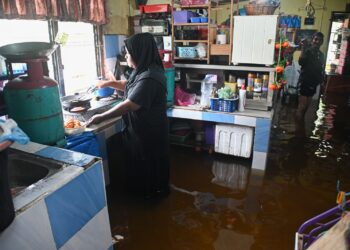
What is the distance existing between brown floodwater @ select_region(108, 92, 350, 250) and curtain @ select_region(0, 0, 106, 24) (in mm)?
1625

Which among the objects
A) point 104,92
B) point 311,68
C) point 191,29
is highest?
point 191,29

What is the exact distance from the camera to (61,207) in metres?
1.07

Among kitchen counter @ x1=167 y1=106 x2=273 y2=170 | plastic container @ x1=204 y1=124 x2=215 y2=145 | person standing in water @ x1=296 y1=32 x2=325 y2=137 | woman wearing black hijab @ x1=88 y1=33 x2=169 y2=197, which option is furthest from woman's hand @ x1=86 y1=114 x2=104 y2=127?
person standing in water @ x1=296 y1=32 x2=325 y2=137

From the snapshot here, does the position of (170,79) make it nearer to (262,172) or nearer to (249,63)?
(249,63)

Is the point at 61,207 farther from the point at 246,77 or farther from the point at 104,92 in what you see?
the point at 246,77

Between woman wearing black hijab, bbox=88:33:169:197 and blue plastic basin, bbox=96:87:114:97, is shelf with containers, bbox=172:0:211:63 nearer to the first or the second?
blue plastic basin, bbox=96:87:114:97

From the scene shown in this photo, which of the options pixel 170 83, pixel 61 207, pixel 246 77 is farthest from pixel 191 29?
pixel 61 207

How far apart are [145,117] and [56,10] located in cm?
126

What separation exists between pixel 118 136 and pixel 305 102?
322 cm

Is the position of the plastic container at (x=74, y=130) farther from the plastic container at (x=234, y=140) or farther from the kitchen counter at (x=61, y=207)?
the plastic container at (x=234, y=140)

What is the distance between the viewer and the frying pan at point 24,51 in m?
1.39

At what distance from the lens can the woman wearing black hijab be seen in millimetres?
2020

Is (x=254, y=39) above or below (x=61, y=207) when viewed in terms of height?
above

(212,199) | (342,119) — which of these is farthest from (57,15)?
(342,119)
